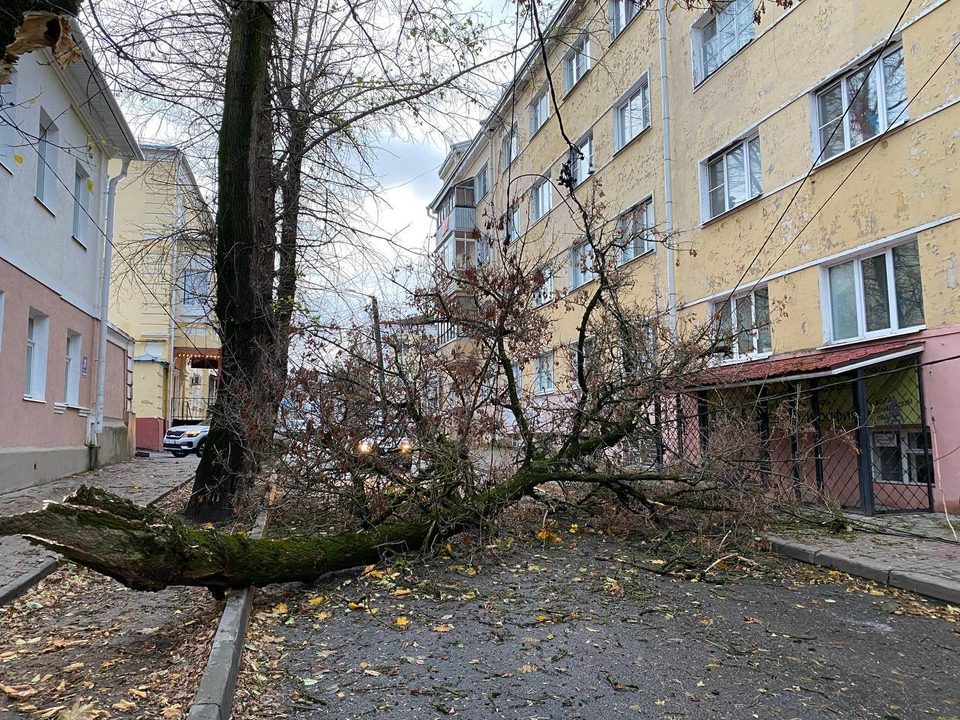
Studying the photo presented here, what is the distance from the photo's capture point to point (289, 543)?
523 cm

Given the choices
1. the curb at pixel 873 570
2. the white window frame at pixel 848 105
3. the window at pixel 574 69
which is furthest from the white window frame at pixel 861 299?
the window at pixel 574 69

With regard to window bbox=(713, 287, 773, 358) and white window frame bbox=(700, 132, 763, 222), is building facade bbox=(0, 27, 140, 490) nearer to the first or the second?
window bbox=(713, 287, 773, 358)

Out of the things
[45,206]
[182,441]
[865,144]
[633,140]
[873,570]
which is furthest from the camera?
[182,441]

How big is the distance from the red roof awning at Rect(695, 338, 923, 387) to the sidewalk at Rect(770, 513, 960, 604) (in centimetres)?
186

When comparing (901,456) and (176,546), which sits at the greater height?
(901,456)

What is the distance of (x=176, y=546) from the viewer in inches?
165

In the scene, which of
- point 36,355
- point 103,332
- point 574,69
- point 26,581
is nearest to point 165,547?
point 26,581

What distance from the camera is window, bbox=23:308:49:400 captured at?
11.2 meters

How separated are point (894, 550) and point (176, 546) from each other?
6.16 meters

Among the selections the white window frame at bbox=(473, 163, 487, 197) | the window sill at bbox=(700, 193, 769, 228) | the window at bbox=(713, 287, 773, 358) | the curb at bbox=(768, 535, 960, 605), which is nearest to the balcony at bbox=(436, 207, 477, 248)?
the white window frame at bbox=(473, 163, 487, 197)

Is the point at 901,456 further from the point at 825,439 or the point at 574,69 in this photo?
the point at 574,69

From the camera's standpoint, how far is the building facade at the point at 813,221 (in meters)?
8.27

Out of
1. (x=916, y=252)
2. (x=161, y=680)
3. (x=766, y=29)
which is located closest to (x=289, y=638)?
(x=161, y=680)

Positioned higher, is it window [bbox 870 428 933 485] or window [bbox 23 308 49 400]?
window [bbox 23 308 49 400]
